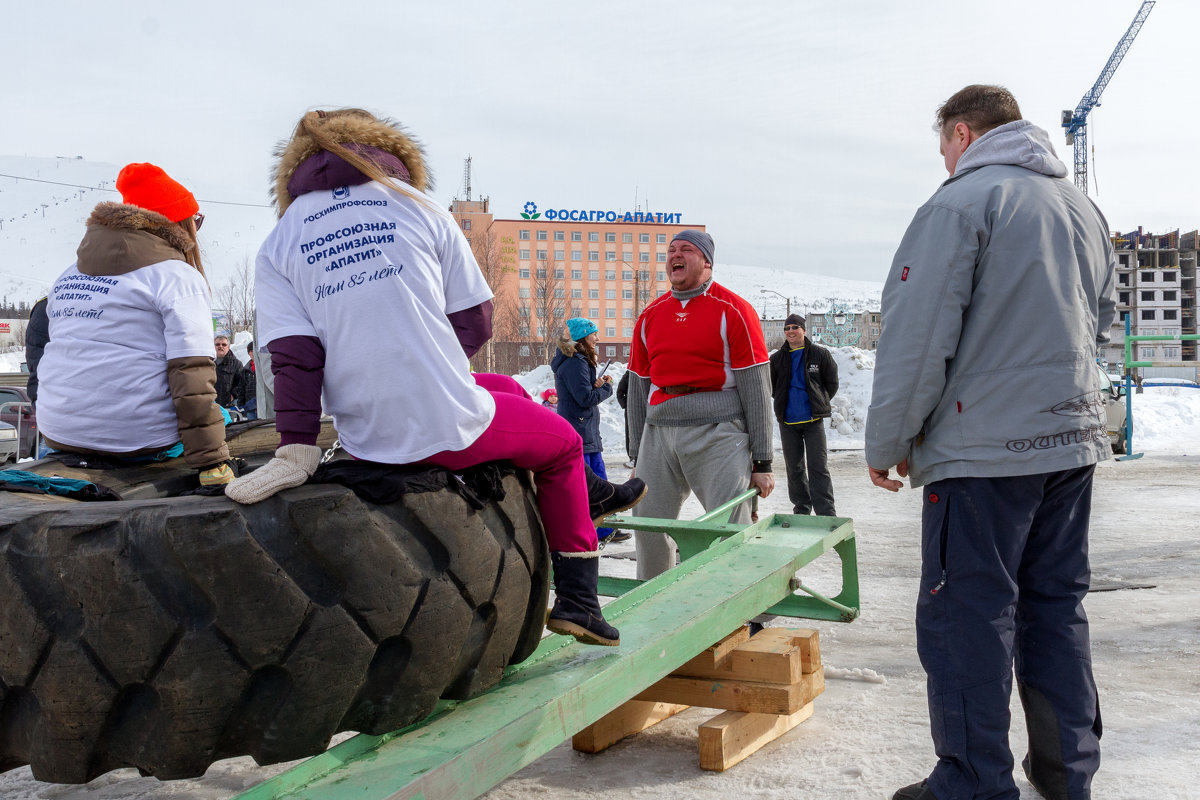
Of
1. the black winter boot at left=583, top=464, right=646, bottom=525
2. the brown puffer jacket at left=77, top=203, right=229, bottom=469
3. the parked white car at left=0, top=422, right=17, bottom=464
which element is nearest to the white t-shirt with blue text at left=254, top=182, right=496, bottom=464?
the black winter boot at left=583, top=464, right=646, bottom=525

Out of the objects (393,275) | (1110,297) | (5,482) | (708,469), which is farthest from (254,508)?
(708,469)

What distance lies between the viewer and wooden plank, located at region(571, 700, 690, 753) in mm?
3373

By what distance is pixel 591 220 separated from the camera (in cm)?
10431

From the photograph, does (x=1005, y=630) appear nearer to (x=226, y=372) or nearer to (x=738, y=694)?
(x=738, y=694)

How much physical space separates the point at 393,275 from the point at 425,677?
0.86 meters

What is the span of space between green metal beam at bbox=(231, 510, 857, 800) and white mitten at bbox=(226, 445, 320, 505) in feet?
2.01

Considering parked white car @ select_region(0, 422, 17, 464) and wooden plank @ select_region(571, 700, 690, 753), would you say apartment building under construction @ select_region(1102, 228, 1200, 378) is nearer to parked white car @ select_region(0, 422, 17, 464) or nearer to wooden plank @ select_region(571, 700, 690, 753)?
parked white car @ select_region(0, 422, 17, 464)

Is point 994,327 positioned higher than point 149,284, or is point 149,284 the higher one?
point 149,284

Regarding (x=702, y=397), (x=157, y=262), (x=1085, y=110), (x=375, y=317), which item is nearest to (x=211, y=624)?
(x=375, y=317)

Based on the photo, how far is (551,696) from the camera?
2.26 metres

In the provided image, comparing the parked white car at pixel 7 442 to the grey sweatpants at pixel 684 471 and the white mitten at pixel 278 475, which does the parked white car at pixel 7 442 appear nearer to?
the grey sweatpants at pixel 684 471

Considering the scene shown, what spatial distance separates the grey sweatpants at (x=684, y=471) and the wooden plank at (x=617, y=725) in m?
1.18

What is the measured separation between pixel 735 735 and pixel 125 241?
2.66 meters

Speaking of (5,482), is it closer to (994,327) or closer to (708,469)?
(994,327)
